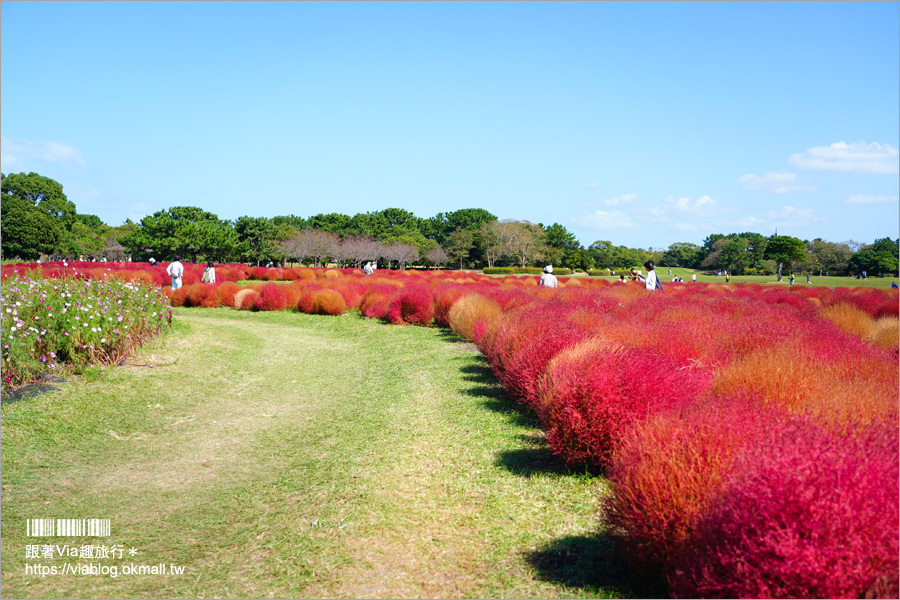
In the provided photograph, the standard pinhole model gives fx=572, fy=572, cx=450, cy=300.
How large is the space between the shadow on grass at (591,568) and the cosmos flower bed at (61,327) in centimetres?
708

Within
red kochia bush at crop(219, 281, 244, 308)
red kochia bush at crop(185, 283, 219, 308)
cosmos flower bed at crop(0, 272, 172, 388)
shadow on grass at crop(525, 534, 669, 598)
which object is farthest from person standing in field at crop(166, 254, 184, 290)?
shadow on grass at crop(525, 534, 669, 598)

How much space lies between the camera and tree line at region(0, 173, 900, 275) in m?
62.9

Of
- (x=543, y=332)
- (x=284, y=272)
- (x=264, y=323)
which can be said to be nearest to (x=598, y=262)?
(x=284, y=272)

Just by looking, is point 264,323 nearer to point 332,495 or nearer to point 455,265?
point 332,495

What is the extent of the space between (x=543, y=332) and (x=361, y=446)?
273 cm

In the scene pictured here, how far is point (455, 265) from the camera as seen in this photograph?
9094 cm

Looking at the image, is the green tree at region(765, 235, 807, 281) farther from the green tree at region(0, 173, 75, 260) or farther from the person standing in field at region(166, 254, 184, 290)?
the green tree at region(0, 173, 75, 260)

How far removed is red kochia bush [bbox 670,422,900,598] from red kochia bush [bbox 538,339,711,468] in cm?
198

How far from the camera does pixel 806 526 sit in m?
2.17

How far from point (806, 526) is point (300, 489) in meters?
3.96

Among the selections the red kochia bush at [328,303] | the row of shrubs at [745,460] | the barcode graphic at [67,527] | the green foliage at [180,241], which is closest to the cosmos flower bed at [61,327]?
the barcode graphic at [67,527]

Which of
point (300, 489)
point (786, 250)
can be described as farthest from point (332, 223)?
point (300, 489)

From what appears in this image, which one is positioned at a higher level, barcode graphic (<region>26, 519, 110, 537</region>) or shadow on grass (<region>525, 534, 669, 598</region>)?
shadow on grass (<region>525, 534, 669, 598</region>)

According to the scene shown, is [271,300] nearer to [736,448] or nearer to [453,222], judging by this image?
[736,448]
